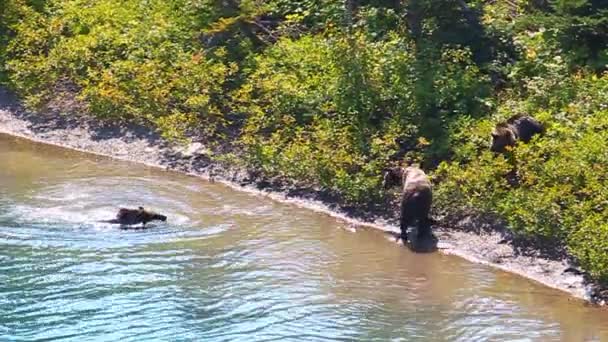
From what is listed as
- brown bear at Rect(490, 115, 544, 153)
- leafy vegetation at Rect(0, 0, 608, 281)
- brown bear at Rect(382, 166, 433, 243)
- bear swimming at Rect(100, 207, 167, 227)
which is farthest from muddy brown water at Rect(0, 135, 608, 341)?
brown bear at Rect(490, 115, 544, 153)

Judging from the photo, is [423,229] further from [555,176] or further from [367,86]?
[367,86]

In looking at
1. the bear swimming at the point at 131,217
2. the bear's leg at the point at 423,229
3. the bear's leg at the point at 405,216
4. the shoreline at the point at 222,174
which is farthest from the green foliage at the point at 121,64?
the bear's leg at the point at 423,229

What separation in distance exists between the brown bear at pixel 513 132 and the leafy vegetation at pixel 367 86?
0.23m

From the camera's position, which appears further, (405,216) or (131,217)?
(131,217)

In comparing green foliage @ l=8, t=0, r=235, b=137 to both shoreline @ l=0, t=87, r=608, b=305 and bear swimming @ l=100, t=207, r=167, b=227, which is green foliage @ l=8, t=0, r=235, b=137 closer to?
shoreline @ l=0, t=87, r=608, b=305

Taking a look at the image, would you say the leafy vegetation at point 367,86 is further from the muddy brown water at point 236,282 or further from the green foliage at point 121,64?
the muddy brown water at point 236,282

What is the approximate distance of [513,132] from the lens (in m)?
16.2

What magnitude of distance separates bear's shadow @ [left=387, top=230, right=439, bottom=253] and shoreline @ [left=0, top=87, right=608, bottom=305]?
100 mm

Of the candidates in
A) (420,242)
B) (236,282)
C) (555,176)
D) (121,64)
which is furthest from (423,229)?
(121,64)

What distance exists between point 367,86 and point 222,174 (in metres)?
2.85

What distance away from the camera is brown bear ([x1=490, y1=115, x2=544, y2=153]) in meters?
16.1

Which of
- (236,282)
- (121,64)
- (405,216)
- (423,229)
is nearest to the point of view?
(236,282)

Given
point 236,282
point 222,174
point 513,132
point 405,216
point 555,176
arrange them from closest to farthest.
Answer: point 236,282, point 555,176, point 405,216, point 513,132, point 222,174

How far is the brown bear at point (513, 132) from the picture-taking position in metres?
16.1
